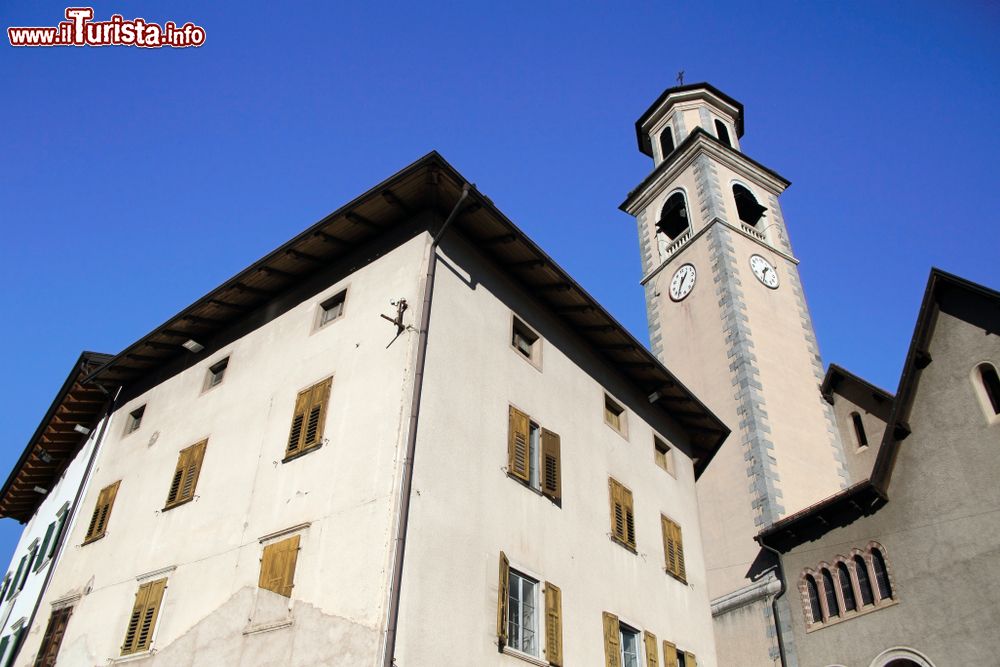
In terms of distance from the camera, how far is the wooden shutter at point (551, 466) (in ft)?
52.4

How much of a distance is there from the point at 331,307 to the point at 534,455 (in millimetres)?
5520

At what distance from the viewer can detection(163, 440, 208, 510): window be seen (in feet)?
54.3

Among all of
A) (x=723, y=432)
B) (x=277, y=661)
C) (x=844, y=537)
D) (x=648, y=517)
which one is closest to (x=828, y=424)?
(x=723, y=432)

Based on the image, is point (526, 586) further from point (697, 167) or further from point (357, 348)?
point (697, 167)

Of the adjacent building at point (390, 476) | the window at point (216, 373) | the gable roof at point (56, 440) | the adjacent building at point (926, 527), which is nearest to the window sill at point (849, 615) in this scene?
the adjacent building at point (926, 527)

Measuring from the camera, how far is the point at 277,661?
40.8 ft

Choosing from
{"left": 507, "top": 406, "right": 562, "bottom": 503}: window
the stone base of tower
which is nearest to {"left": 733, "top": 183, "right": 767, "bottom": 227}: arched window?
the stone base of tower

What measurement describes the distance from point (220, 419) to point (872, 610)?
604 inches

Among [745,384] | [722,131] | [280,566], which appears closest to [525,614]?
[280,566]

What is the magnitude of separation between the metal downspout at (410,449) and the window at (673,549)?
866 centimetres

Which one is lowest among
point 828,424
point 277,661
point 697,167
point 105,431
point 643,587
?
point 277,661

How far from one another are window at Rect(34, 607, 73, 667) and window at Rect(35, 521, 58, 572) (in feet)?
14.5

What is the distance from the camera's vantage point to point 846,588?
1880 cm

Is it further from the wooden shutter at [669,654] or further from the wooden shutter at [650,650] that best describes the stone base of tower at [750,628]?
the wooden shutter at [650,650]
